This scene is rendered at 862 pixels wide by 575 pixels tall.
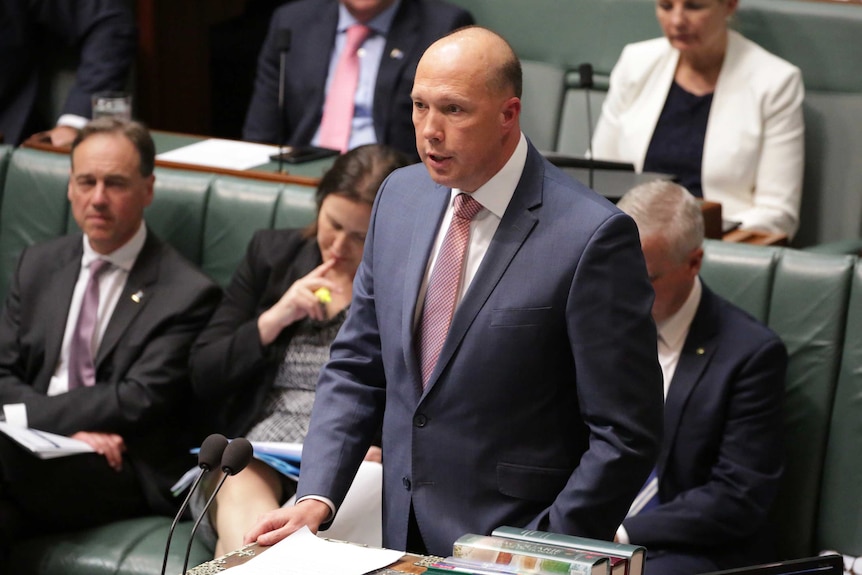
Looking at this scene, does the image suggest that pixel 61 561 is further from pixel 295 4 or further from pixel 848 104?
pixel 848 104

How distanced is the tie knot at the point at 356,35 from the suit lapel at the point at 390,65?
0.27ft

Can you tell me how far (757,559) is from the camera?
2.58m

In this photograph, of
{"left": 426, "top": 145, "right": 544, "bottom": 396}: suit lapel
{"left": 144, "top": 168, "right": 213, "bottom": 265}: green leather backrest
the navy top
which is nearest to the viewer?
{"left": 426, "top": 145, "right": 544, "bottom": 396}: suit lapel

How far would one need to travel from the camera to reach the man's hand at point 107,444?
291cm

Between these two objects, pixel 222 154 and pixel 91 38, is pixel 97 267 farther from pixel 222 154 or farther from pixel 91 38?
pixel 91 38

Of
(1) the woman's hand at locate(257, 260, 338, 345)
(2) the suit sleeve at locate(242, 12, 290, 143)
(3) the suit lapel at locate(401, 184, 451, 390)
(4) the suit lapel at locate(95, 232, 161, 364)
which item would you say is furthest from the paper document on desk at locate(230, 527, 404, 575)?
(2) the suit sleeve at locate(242, 12, 290, 143)

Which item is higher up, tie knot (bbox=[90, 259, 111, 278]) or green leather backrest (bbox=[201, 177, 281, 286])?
green leather backrest (bbox=[201, 177, 281, 286])

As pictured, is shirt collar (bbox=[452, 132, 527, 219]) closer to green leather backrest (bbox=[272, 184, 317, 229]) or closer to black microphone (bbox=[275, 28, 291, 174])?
green leather backrest (bbox=[272, 184, 317, 229])

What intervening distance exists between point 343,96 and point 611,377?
2.51m

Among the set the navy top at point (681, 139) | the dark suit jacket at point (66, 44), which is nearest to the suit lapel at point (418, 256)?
the navy top at point (681, 139)

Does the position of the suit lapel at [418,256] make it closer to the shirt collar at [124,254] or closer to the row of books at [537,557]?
the row of books at [537,557]

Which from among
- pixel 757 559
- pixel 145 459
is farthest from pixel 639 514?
pixel 145 459

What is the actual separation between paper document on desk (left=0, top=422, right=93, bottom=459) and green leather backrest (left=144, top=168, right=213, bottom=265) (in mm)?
624

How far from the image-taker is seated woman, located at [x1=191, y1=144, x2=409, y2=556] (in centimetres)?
282
